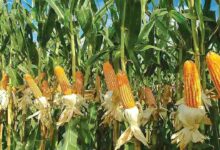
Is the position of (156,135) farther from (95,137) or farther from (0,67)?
(0,67)

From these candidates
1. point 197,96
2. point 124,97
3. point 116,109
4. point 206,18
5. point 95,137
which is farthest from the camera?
point 95,137

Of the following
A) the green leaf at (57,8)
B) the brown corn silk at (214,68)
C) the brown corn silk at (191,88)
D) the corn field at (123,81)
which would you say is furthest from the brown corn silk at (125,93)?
the green leaf at (57,8)

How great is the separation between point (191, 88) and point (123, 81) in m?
0.35

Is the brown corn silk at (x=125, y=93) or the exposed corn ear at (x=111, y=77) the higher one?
the exposed corn ear at (x=111, y=77)

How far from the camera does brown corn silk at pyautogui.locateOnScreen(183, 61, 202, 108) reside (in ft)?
5.55

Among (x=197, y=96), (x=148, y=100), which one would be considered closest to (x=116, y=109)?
(x=148, y=100)

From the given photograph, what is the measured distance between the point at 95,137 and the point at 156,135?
0.72 meters

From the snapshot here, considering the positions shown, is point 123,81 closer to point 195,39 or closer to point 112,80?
point 112,80

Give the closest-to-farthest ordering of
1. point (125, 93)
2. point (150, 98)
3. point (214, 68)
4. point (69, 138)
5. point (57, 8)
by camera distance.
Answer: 1. point (214, 68)
2. point (125, 93)
3. point (150, 98)
4. point (69, 138)
5. point (57, 8)

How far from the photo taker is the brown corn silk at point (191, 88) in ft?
5.55

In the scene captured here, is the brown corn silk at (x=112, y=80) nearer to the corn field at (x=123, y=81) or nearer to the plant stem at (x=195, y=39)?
the corn field at (x=123, y=81)

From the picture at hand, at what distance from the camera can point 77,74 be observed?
2738 millimetres

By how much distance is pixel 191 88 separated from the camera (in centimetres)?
170

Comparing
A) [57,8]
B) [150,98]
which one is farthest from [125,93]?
[57,8]
